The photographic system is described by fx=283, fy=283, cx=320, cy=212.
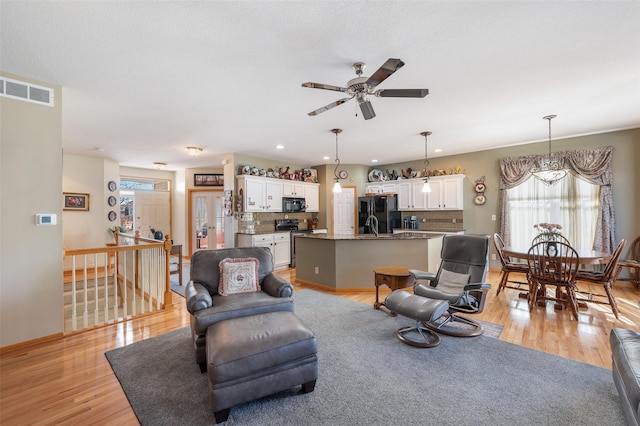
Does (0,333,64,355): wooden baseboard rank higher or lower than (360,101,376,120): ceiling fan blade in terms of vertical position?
lower

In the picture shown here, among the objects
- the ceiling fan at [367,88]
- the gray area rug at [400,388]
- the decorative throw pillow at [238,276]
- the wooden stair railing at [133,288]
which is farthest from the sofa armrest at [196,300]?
the ceiling fan at [367,88]

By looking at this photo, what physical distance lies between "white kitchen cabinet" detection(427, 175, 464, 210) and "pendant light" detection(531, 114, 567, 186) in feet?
4.44

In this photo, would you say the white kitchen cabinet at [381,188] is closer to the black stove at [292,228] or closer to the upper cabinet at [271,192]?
the upper cabinet at [271,192]

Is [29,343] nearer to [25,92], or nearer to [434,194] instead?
[25,92]

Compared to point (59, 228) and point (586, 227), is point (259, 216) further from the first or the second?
point (586, 227)

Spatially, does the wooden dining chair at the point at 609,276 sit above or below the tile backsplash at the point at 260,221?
below

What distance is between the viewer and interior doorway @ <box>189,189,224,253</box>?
822 centimetres

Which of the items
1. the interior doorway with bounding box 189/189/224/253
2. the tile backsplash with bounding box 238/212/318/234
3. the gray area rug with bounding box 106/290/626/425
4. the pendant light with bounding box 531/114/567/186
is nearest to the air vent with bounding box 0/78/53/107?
the gray area rug with bounding box 106/290/626/425

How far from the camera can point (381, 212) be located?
7.16m

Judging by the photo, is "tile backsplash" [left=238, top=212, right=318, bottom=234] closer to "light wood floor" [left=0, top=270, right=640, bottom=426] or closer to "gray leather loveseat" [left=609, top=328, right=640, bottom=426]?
"light wood floor" [left=0, top=270, right=640, bottom=426]

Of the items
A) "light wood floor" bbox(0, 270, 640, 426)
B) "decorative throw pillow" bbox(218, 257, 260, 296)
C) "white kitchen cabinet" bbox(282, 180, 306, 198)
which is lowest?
"light wood floor" bbox(0, 270, 640, 426)

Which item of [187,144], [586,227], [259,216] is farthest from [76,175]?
[586,227]

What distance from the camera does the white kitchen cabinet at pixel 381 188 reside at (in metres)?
7.43

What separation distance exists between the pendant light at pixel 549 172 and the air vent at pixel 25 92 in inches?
286
